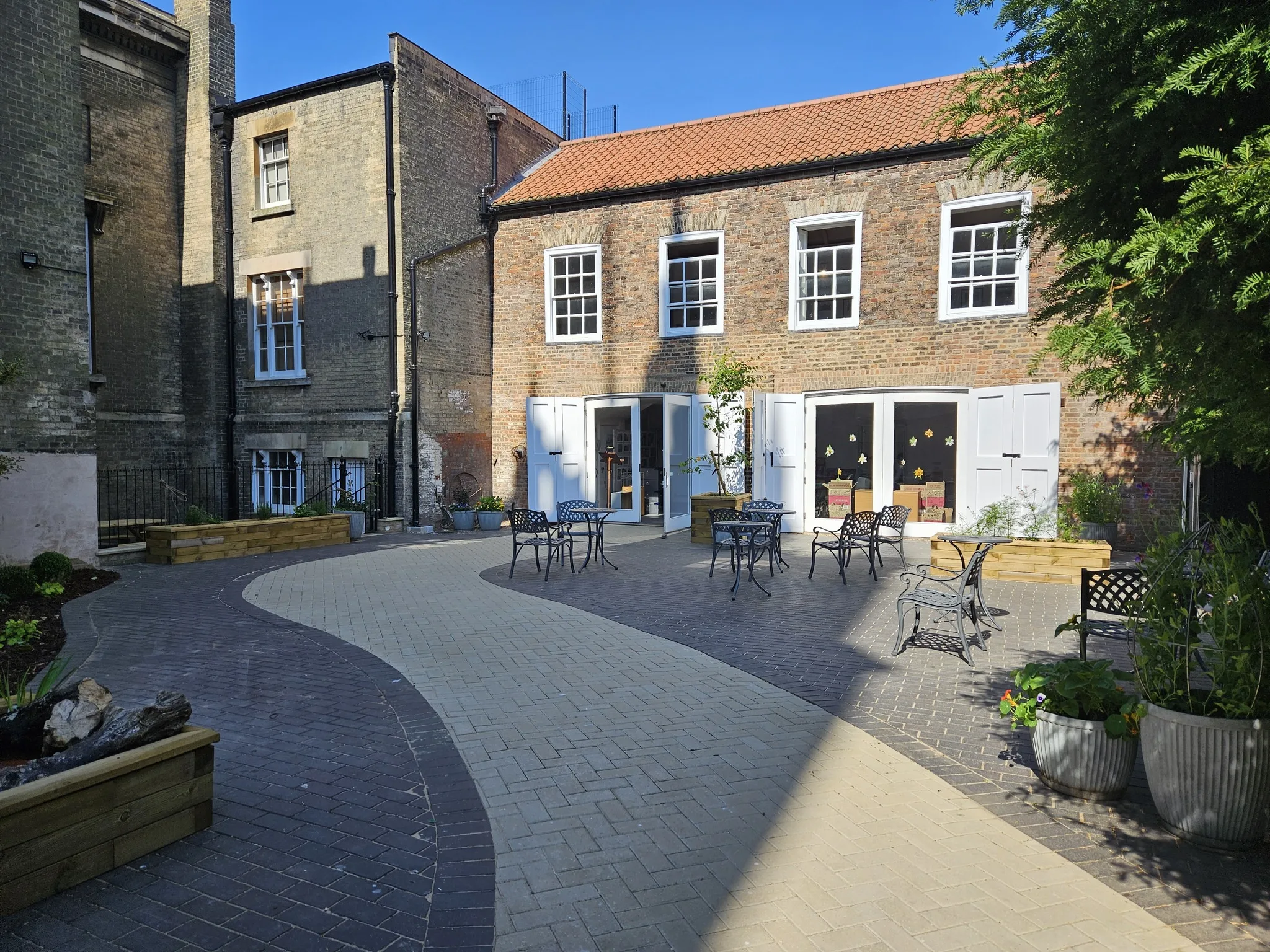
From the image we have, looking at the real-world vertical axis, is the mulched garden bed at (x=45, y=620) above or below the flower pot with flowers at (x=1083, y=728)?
below

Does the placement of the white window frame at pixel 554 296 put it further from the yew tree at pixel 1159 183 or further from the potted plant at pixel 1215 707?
the potted plant at pixel 1215 707

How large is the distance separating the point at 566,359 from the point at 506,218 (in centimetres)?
345

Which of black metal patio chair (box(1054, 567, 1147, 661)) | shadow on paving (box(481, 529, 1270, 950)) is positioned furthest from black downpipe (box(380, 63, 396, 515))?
black metal patio chair (box(1054, 567, 1147, 661))

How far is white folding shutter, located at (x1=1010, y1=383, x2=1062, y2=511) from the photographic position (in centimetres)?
1240

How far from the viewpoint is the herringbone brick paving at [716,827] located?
2.95 meters

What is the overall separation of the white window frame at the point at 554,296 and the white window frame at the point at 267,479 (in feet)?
19.5

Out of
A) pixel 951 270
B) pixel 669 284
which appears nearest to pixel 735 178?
pixel 669 284

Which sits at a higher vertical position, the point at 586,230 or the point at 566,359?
the point at 586,230

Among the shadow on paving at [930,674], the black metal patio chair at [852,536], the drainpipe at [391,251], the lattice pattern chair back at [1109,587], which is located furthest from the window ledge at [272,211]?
the lattice pattern chair back at [1109,587]

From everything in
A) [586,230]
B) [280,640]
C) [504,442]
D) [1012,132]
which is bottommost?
[280,640]

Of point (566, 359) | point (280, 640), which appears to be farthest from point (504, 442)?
point (280, 640)

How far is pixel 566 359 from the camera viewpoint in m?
16.5

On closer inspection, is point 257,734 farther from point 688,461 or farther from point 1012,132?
point 688,461

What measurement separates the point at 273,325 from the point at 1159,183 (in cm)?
1707
